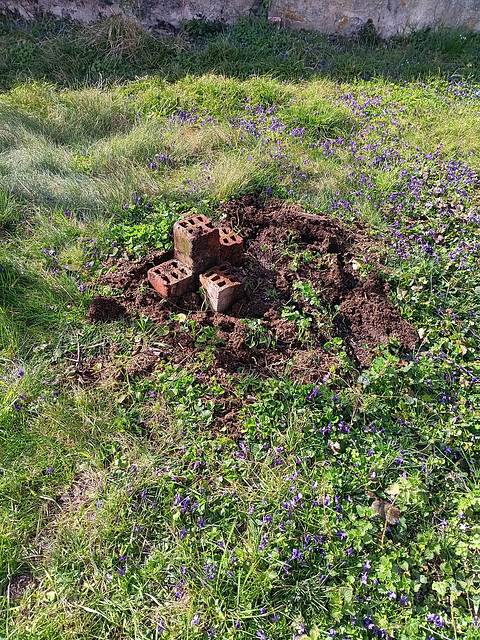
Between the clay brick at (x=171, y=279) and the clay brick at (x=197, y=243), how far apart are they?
6 cm

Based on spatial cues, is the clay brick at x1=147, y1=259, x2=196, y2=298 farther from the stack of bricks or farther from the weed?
the weed

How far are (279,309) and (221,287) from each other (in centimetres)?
46

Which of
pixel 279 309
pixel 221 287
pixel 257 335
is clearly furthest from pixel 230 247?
pixel 257 335

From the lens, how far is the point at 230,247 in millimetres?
3260

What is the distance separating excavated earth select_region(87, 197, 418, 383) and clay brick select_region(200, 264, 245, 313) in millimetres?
58

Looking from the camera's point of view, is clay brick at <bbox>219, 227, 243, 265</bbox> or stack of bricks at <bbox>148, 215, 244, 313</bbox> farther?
clay brick at <bbox>219, 227, 243, 265</bbox>

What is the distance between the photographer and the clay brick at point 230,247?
325cm

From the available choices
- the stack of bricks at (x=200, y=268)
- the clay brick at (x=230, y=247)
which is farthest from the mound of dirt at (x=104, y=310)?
the clay brick at (x=230, y=247)

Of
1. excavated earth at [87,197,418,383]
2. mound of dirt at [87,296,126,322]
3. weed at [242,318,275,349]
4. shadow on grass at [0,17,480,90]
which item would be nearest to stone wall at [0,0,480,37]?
shadow on grass at [0,17,480,90]

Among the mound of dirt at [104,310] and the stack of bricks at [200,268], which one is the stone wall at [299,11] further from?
the mound of dirt at [104,310]

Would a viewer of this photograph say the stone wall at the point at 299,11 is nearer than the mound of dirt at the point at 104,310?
Result: No

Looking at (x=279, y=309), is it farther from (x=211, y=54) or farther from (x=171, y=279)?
(x=211, y=54)

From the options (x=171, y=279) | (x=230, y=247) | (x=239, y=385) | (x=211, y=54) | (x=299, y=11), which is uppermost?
(x=299, y=11)

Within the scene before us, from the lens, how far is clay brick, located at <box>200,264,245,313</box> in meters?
3.00
